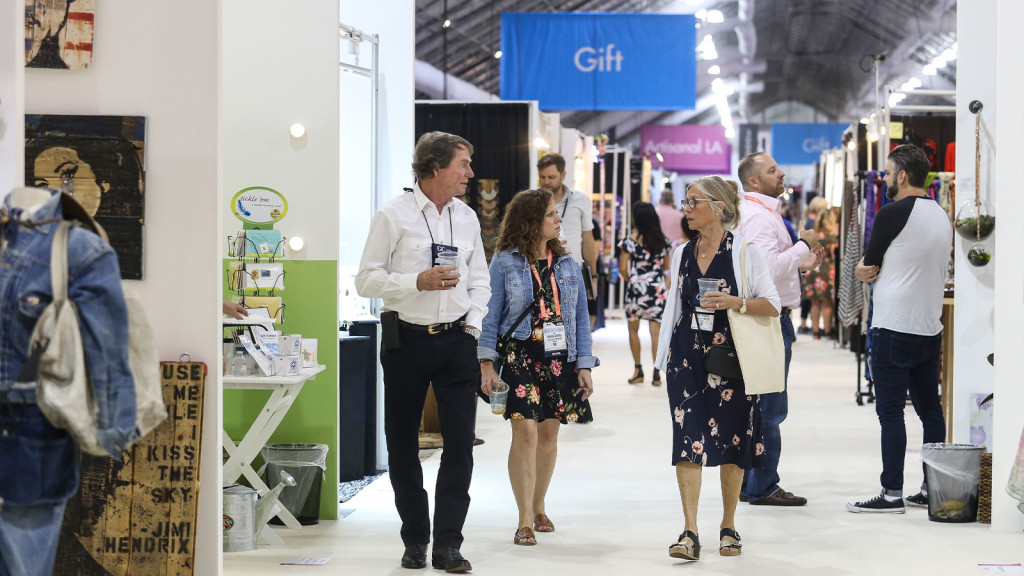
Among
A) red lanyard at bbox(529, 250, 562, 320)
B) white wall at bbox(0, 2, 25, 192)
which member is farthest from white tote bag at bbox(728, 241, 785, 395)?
white wall at bbox(0, 2, 25, 192)

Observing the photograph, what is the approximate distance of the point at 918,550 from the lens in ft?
15.4

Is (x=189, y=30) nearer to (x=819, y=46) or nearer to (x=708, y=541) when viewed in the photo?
(x=708, y=541)

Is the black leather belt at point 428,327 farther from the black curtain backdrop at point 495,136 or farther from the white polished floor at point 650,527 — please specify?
the black curtain backdrop at point 495,136

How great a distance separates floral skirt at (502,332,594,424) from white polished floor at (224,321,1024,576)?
53 centimetres

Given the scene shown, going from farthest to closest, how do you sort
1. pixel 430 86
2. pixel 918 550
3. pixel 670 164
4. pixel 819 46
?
pixel 819 46 → pixel 670 164 → pixel 430 86 → pixel 918 550

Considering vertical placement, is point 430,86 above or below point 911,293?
above

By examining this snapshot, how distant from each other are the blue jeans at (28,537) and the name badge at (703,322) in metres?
2.52

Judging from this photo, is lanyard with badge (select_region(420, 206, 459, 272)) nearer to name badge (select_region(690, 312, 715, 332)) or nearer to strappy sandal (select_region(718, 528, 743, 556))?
name badge (select_region(690, 312, 715, 332))

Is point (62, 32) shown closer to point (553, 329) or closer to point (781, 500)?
point (553, 329)

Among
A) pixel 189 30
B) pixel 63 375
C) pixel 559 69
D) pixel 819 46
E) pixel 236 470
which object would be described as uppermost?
pixel 819 46

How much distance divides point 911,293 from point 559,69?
7.20m

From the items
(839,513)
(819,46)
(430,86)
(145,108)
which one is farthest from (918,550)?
(819,46)

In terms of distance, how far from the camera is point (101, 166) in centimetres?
358

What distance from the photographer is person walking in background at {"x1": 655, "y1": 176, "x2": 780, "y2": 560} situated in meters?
4.43
